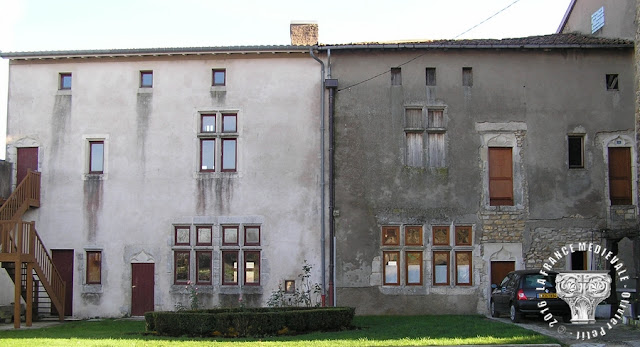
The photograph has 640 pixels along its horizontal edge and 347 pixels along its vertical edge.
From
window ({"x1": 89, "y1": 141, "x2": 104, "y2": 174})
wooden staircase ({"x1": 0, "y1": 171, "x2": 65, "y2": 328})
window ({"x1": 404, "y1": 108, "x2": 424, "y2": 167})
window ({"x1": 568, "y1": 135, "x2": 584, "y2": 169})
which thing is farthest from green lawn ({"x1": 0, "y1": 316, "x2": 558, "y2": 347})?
window ({"x1": 568, "y1": 135, "x2": 584, "y2": 169})

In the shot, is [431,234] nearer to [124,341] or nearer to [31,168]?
[124,341]

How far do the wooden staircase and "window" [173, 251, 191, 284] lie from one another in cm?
362

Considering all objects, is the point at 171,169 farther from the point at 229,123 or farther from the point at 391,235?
the point at 391,235

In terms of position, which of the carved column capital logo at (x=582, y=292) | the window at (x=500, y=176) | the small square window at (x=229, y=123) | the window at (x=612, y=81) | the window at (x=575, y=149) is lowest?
the carved column capital logo at (x=582, y=292)

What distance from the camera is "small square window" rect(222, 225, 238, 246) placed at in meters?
24.3

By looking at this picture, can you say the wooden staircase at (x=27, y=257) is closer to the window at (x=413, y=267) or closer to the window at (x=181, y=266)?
the window at (x=181, y=266)

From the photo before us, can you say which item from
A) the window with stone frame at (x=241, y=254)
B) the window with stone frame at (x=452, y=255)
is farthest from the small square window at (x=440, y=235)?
the window with stone frame at (x=241, y=254)

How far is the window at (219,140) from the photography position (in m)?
24.6

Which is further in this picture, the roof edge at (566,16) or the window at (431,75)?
the roof edge at (566,16)

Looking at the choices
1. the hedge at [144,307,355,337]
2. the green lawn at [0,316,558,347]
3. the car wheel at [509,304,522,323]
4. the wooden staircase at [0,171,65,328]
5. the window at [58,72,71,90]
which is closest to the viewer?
the green lawn at [0,316,558,347]

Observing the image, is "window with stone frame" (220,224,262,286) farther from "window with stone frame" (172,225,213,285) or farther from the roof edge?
the roof edge

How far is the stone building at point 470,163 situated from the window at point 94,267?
796 cm

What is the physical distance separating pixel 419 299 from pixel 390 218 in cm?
273

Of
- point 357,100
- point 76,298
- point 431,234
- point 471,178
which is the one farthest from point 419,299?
point 76,298
